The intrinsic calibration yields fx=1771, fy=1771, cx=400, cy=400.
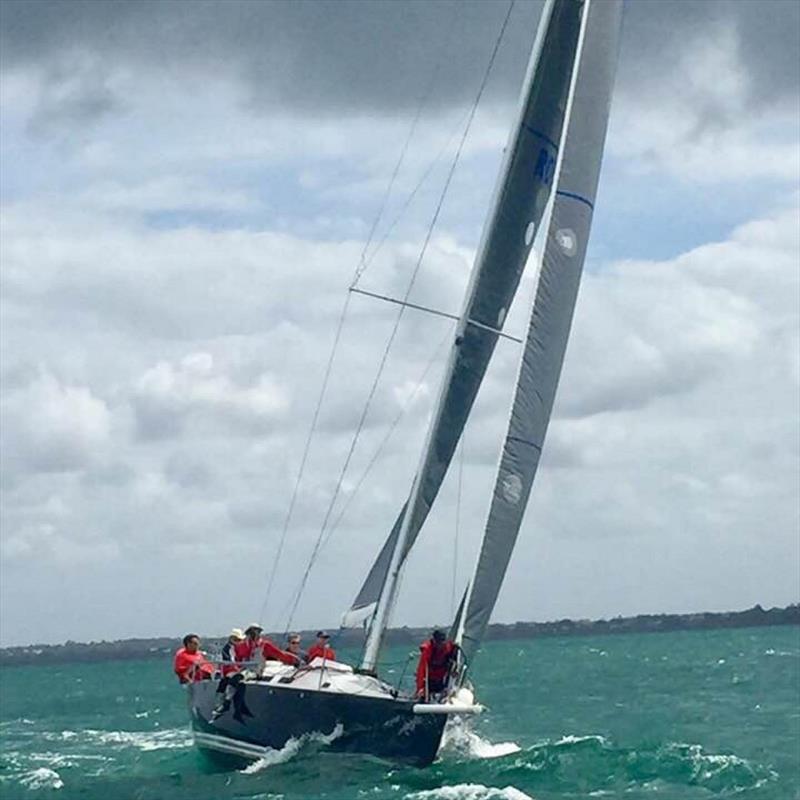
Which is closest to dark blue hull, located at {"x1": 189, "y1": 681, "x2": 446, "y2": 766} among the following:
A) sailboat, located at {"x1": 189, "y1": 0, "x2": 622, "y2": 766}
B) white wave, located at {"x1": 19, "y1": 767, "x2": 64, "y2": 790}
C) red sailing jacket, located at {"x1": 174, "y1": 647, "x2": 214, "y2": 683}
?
sailboat, located at {"x1": 189, "y1": 0, "x2": 622, "y2": 766}

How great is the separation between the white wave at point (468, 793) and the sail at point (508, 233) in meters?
3.04

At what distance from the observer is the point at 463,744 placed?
70.6 ft

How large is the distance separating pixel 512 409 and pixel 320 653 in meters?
4.26

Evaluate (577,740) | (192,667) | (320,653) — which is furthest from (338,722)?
(577,740)

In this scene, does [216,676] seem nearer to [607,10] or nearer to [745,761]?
[745,761]

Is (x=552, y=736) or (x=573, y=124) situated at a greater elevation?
(x=573, y=124)

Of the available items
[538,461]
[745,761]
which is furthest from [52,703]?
[538,461]

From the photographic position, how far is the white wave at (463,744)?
20266mm

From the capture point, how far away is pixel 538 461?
62.7ft

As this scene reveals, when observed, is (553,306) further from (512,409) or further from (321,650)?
(321,650)

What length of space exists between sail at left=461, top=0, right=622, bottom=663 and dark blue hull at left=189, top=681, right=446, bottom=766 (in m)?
0.99

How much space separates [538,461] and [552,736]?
37.8ft

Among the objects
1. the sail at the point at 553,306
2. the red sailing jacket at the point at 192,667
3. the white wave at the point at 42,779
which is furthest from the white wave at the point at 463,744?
the white wave at the point at 42,779

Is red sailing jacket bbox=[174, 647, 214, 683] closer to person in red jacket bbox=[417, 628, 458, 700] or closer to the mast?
the mast
